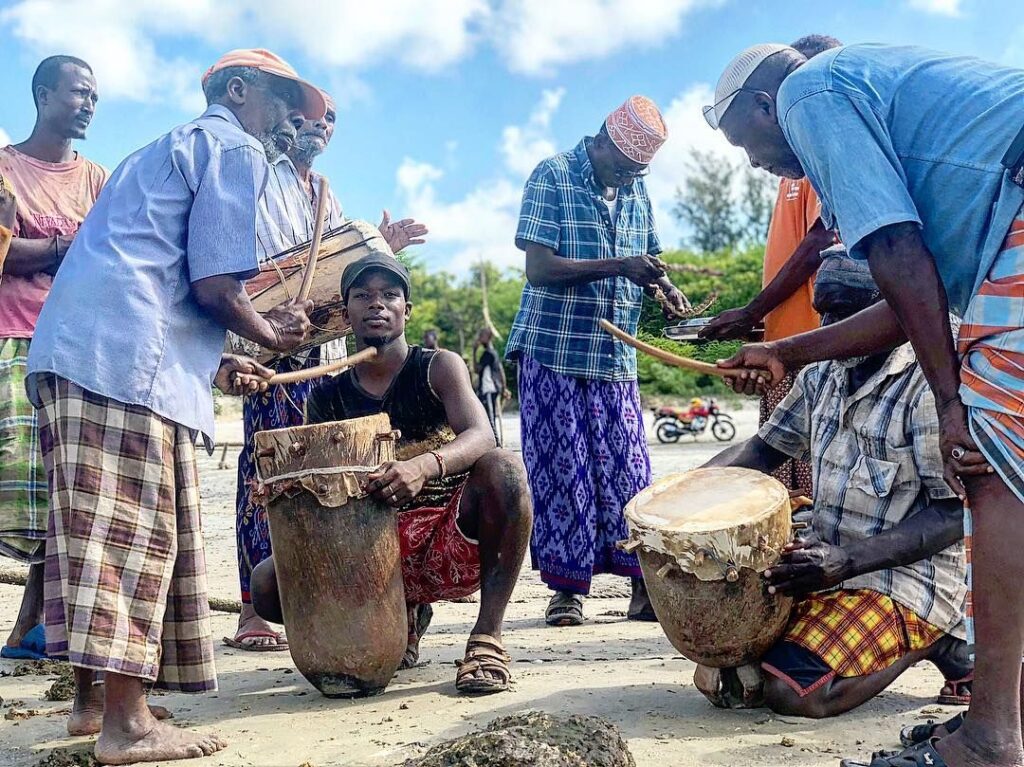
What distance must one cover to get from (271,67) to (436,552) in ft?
5.64

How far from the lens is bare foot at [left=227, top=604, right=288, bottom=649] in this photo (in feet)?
14.4

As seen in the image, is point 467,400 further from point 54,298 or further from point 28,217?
point 28,217

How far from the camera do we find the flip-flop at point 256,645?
173 inches

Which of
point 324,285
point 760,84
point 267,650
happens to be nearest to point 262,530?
point 267,650

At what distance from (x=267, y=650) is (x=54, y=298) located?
5.93 ft

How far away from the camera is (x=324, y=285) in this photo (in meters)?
4.16

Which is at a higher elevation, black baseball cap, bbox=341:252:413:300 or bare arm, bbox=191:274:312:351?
black baseball cap, bbox=341:252:413:300

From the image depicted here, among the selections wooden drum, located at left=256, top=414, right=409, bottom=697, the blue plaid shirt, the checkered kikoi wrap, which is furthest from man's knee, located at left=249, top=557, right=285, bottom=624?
the blue plaid shirt

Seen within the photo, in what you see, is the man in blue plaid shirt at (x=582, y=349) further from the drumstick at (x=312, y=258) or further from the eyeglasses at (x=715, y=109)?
the eyeglasses at (x=715, y=109)

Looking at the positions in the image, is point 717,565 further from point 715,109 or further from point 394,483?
point 715,109

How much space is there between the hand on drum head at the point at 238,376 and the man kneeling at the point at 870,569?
5.35ft

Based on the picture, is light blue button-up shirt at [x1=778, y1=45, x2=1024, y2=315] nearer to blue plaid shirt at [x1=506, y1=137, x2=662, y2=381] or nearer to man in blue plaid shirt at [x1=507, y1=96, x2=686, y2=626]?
man in blue plaid shirt at [x1=507, y1=96, x2=686, y2=626]

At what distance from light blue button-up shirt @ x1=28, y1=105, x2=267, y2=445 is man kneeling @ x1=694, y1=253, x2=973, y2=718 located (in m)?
1.77

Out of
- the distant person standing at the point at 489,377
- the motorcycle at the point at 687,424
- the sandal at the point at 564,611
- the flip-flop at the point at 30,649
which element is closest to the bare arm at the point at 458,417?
the sandal at the point at 564,611
